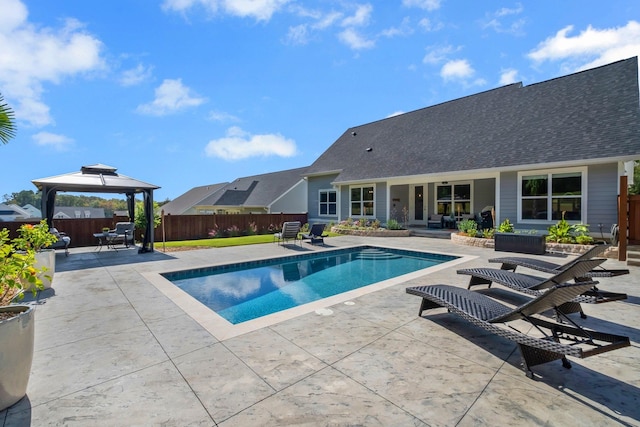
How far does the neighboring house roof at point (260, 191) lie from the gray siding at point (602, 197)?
19687 mm

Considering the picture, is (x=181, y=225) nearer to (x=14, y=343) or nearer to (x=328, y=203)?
(x=328, y=203)

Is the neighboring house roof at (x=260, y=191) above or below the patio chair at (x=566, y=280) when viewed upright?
above

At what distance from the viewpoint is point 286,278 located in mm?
7902

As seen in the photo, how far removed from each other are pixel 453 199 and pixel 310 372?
55.3ft

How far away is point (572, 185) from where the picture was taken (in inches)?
442

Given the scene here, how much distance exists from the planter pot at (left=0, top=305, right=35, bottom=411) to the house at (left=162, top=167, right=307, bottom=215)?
21474 millimetres

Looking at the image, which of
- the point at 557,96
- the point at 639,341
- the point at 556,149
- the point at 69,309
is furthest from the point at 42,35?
the point at 557,96

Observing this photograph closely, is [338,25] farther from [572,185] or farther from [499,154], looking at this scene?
[572,185]

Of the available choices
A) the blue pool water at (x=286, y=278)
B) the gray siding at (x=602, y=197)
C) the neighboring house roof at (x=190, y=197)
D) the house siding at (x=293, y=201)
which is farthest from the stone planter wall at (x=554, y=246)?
the neighboring house roof at (x=190, y=197)

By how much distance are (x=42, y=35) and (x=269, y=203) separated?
19005 millimetres

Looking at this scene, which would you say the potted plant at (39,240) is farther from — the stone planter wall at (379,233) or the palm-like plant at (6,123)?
the stone planter wall at (379,233)

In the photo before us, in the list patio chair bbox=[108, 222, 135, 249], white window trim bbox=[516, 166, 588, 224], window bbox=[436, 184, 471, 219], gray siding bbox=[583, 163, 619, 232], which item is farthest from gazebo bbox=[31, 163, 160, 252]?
gray siding bbox=[583, 163, 619, 232]

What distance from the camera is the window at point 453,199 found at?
16984 millimetres

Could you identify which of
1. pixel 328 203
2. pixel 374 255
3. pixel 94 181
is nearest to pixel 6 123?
pixel 94 181
